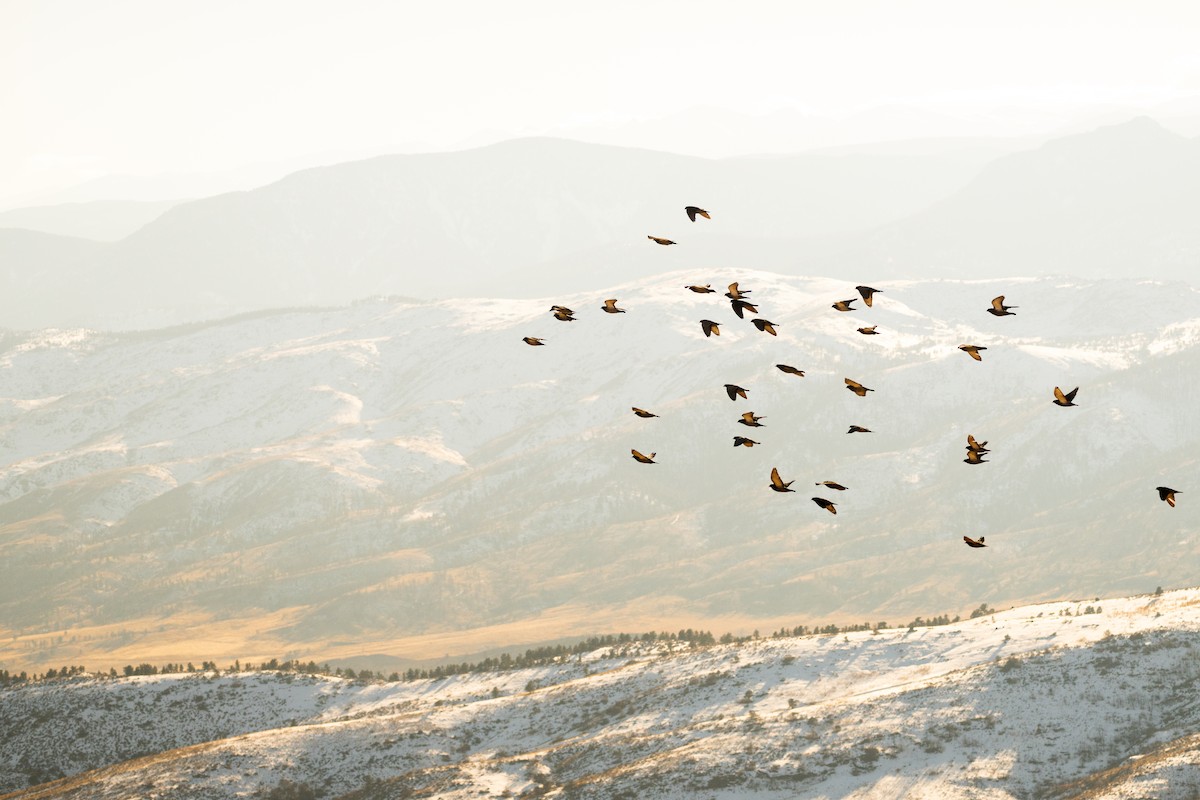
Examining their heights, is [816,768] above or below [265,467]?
below

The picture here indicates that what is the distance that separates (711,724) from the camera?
62.0m

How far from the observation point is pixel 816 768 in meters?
56.4

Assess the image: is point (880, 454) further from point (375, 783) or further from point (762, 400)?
point (375, 783)

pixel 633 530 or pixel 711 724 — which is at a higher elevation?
pixel 633 530

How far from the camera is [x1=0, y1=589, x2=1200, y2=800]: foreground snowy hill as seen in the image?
55875 mm

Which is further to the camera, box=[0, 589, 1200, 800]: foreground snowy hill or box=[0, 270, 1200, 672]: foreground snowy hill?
box=[0, 270, 1200, 672]: foreground snowy hill

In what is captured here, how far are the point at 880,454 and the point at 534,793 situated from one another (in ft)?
423

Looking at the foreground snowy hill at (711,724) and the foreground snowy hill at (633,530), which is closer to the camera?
the foreground snowy hill at (711,724)

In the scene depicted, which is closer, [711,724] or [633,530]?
[711,724]

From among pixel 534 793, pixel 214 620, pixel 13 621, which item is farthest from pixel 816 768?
pixel 13 621

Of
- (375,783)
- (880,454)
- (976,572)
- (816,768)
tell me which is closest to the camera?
(816,768)

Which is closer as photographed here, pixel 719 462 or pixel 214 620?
pixel 214 620

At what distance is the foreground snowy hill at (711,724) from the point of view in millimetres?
55875

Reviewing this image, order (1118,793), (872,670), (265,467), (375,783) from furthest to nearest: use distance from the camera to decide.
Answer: (265,467), (872,670), (375,783), (1118,793)
